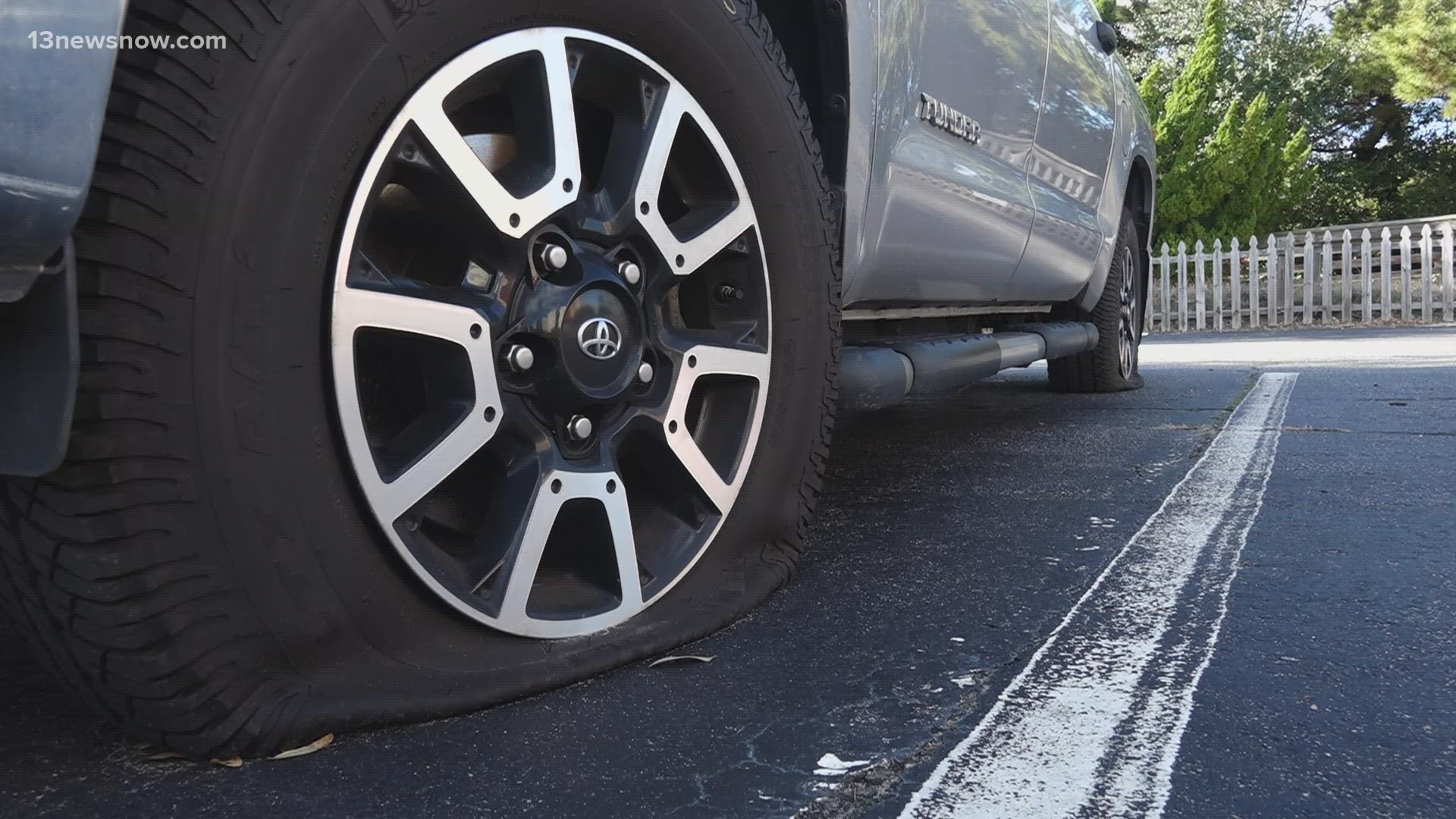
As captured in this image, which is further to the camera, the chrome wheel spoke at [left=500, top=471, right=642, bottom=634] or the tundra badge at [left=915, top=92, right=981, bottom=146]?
the tundra badge at [left=915, top=92, right=981, bottom=146]

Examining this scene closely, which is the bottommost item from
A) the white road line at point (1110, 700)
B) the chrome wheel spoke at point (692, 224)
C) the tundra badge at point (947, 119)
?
the white road line at point (1110, 700)

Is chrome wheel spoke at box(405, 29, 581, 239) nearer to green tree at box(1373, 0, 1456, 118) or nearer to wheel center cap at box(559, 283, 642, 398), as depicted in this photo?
wheel center cap at box(559, 283, 642, 398)

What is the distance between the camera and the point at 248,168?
1.19 metres

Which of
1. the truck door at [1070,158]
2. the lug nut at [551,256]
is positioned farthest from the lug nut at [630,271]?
the truck door at [1070,158]

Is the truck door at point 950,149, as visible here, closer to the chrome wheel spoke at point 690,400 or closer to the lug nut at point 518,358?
the chrome wheel spoke at point 690,400

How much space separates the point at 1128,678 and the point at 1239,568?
711 mm

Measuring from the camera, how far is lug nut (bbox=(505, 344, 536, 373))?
59.4 inches

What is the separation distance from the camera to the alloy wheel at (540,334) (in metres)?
1.39

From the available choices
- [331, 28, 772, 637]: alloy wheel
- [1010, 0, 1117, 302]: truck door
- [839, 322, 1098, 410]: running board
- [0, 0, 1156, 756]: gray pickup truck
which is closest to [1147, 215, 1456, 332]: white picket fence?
[1010, 0, 1117, 302]: truck door

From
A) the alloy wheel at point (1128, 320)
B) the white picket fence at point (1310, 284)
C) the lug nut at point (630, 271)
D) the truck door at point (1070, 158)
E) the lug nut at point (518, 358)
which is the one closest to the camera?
the lug nut at point (518, 358)

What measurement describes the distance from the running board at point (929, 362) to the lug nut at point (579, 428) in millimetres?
838

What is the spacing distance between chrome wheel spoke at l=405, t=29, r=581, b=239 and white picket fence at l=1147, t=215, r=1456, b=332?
15.2 meters

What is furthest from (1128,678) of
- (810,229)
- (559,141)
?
(559,141)

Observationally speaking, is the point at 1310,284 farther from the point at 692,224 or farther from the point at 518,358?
the point at 518,358
